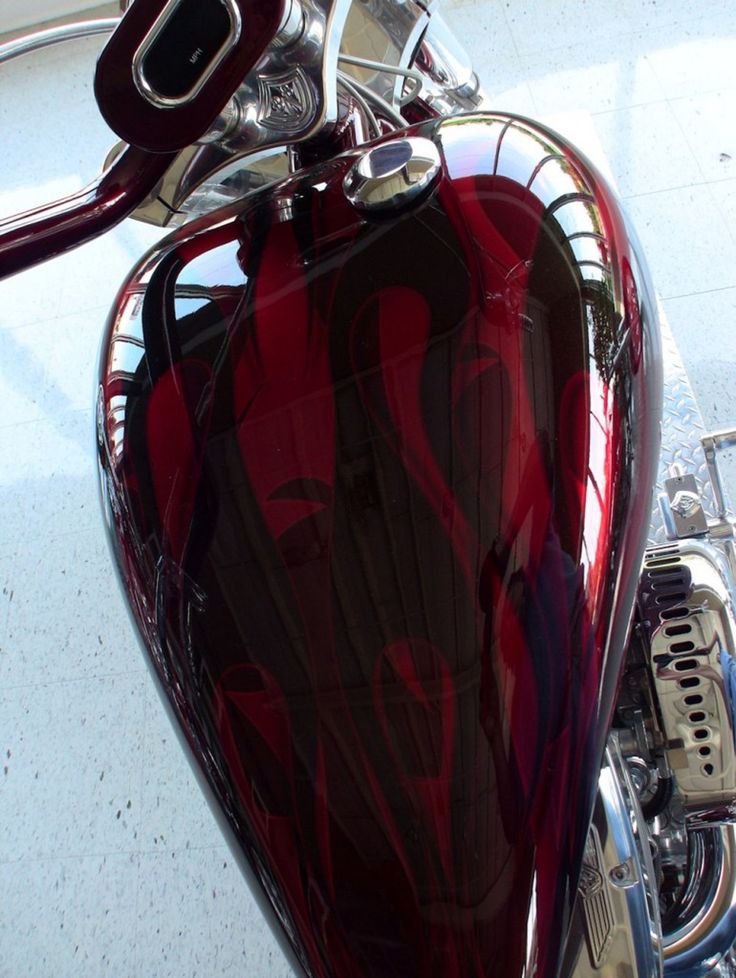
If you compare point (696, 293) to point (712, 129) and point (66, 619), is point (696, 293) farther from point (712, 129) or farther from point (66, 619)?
point (66, 619)

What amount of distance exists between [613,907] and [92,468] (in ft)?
3.78

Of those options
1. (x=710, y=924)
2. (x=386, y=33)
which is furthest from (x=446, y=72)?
(x=710, y=924)

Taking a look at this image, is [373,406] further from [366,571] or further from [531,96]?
[531,96]

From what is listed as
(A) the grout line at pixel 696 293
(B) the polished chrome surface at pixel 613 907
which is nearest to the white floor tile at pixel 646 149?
(A) the grout line at pixel 696 293

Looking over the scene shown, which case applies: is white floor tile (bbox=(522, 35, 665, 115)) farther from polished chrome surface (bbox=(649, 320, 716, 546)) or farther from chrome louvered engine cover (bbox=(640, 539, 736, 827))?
chrome louvered engine cover (bbox=(640, 539, 736, 827))

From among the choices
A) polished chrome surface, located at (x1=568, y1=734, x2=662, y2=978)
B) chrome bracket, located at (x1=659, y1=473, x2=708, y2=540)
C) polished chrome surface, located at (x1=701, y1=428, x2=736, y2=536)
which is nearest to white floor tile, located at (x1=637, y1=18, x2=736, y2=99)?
polished chrome surface, located at (x1=701, y1=428, x2=736, y2=536)

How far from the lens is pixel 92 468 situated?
1470 millimetres

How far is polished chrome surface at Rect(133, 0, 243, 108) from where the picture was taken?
436mm

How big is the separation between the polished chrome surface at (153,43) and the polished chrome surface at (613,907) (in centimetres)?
42

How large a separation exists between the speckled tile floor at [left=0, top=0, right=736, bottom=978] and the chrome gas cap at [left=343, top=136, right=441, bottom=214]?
0.84m

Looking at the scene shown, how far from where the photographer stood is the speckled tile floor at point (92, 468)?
1081mm

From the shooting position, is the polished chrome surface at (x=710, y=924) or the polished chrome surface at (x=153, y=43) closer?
the polished chrome surface at (x=153, y=43)

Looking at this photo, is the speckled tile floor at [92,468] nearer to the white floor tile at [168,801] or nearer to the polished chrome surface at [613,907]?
the white floor tile at [168,801]

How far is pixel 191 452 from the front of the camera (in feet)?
1.56
